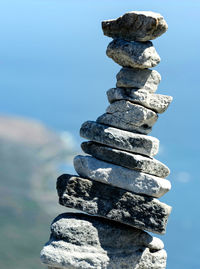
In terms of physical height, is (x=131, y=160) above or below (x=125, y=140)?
below

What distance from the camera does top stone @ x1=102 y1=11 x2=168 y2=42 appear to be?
30.4 ft

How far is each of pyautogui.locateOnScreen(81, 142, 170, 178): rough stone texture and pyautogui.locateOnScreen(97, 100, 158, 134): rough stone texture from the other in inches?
16.1

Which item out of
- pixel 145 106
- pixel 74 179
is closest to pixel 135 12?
pixel 145 106

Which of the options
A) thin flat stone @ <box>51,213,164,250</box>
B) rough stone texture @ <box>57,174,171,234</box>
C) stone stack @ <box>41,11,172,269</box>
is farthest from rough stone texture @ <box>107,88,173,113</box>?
thin flat stone @ <box>51,213,164,250</box>

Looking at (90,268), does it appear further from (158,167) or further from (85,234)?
(158,167)

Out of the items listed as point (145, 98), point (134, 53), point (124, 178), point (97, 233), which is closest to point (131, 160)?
point (124, 178)

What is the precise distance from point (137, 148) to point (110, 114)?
2.37ft

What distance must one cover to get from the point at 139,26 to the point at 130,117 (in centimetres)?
143

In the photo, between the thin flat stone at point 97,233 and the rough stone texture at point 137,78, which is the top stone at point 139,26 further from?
the thin flat stone at point 97,233

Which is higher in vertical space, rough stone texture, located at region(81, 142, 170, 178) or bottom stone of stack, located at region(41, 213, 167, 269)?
rough stone texture, located at region(81, 142, 170, 178)

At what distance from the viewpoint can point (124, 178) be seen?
9.44 metres

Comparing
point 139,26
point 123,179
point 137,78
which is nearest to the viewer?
point 139,26

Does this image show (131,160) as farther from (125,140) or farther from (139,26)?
(139,26)

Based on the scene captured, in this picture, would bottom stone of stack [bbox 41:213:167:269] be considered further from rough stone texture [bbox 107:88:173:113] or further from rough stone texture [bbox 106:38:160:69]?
rough stone texture [bbox 106:38:160:69]
